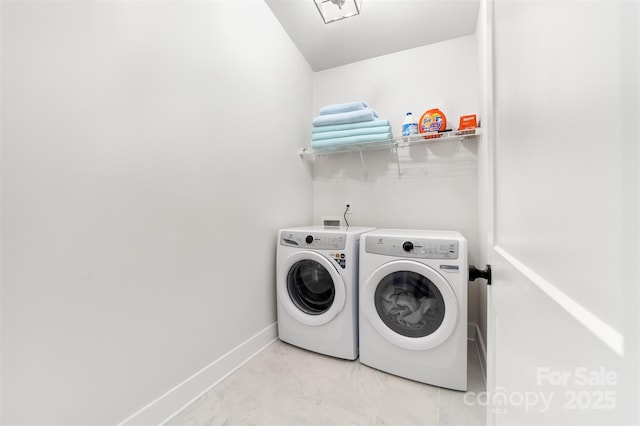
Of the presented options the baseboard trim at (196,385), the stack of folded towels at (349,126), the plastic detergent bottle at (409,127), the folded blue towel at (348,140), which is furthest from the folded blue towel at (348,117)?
the baseboard trim at (196,385)

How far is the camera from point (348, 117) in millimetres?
1985

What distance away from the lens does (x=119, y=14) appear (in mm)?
961

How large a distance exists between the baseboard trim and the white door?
130 centimetres

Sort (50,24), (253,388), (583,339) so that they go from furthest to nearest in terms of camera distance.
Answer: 1. (253,388)
2. (50,24)
3. (583,339)

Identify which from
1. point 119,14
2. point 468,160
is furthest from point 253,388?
point 468,160

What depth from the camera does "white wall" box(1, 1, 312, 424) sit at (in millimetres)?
743

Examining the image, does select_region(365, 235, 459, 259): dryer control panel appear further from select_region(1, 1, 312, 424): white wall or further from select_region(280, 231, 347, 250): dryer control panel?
select_region(1, 1, 312, 424): white wall

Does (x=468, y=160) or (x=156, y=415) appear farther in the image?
(x=468, y=160)

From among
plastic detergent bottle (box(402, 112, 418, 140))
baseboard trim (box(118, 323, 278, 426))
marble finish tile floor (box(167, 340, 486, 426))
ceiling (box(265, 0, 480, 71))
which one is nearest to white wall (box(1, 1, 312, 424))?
baseboard trim (box(118, 323, 278, 426))

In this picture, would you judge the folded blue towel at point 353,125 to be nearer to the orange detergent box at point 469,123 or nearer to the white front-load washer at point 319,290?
the orange detergent box at point 469,123

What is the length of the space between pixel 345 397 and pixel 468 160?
6.17 ft

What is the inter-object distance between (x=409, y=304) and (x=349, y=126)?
55.1 inches

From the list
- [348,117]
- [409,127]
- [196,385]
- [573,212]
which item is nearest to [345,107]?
[348,117]

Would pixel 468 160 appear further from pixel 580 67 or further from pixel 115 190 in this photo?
pixel 115 190
